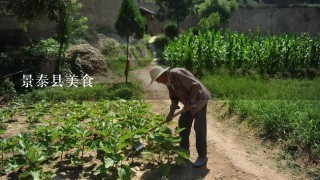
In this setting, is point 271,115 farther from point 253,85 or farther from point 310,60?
point 310,60

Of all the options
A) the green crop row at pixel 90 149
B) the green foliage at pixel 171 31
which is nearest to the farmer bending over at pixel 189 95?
the green crop row at pixel 90 149

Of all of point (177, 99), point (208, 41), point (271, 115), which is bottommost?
point (271, 115)

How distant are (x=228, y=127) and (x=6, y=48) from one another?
31.2 ft

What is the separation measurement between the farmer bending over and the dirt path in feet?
0.68

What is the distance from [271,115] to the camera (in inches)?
228

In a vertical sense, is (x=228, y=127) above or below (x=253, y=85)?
below

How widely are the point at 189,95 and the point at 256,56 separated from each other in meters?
7.01

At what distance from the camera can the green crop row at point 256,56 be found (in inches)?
426

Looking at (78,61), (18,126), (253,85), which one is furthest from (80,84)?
(253,85)

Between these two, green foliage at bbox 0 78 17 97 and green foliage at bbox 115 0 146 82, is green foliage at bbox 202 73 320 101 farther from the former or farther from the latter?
green foliage at bbox 0 78 17 97

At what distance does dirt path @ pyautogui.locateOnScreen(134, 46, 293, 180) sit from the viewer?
4.48 metres

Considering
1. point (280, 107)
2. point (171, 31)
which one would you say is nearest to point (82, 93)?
point (280, 107)

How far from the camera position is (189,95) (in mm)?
4426

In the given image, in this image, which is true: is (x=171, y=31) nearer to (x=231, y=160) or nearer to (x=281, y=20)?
(x=281, y=20)
